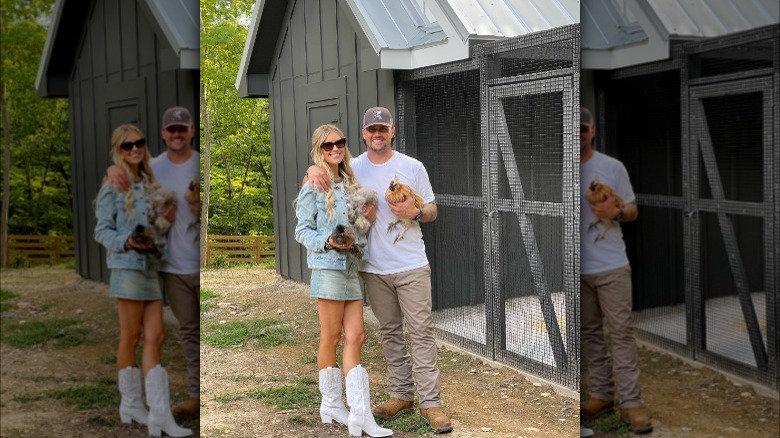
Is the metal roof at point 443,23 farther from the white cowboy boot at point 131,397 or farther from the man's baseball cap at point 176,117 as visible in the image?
the white cowboy boot at point 131,397

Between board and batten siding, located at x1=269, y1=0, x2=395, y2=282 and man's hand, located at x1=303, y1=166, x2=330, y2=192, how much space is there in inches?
21.0

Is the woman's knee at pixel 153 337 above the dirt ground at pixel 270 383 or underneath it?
above

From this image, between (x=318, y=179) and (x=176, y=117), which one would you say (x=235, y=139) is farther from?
(x=176, y=117)

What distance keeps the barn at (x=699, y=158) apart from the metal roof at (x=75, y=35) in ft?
3.95

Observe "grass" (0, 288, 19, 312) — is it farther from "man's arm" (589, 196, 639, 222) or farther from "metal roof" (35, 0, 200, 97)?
"man's arm" (589, 196, 639, 222)

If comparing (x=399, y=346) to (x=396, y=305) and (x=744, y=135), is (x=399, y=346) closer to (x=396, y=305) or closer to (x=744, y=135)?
(x=396, y=305)

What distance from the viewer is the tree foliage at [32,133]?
2.74 m

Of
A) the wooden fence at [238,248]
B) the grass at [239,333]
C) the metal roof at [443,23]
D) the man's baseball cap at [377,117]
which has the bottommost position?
the grass at [239,333]

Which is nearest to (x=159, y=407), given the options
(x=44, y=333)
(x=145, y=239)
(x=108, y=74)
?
(x=44, y=333)

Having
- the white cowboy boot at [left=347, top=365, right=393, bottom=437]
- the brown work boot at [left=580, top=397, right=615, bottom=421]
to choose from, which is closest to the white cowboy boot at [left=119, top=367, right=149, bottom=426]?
the brown work boot at [left=580, top=397, right=615, bottom=421]

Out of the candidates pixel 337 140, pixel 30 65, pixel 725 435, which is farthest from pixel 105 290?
pixel 337 140

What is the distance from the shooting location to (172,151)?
2.85m

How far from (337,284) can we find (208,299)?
4.67 ft

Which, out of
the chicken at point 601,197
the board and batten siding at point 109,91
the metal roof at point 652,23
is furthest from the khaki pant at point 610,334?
the board and batten siding at point 109,91
